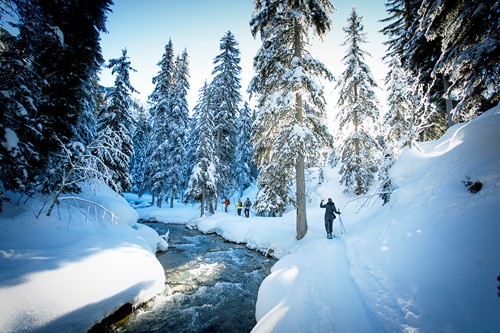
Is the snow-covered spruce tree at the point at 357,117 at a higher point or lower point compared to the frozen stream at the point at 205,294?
higher

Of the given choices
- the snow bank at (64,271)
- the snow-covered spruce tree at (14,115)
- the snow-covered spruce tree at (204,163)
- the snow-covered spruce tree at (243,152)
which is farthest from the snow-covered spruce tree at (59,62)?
the snow-covered spruce tree at (243,152)

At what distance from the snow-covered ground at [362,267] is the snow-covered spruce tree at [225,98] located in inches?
693

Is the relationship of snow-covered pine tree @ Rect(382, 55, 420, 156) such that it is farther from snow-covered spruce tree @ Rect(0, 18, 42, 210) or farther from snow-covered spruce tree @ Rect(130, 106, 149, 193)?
snow-covered spruce tree @ Rect(130, 106, 149, 193)

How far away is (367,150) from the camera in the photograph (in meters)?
19.4

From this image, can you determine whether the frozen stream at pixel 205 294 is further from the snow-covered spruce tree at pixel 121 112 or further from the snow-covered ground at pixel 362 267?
the snow-covered spruce tree at pixel 121 112

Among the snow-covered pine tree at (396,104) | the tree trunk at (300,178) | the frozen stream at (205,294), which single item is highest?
the snow-covered pine tree at (396,104)

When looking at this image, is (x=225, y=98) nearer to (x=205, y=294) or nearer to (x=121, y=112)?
(x=121, y=112)

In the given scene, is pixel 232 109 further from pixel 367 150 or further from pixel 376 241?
pixel 376 241

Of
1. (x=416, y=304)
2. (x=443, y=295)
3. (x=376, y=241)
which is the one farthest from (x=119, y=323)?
(x=376, y=241)

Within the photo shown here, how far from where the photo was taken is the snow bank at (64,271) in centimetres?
468

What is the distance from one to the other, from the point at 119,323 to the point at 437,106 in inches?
839

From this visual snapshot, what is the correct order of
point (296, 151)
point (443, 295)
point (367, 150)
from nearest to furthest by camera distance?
point (443, 295), point (296, 151), point (367, 150)

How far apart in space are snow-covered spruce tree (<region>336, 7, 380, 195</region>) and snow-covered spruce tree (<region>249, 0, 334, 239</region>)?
880cm

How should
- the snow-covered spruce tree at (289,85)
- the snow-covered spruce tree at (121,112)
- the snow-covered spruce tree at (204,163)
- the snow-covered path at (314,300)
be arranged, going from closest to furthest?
the snow-covered path at (314,300) → the snow-covered spruce tree at (289,85) → the snow-covered spruce tree at (121,112) → the snow-covered spruce tree at (204,163)
